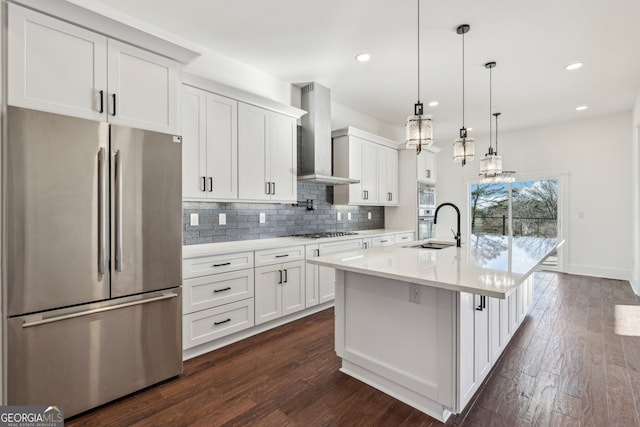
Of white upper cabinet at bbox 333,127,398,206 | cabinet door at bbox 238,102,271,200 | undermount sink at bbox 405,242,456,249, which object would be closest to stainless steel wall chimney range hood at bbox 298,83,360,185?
white upper cabinet at bbox 333,127,398,206

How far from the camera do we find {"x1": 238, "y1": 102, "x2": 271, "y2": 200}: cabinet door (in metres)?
3.20

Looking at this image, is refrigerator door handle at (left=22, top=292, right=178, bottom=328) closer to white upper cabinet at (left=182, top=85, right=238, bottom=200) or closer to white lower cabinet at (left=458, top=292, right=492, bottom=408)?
white upper cabinet at (left=182, top=85, right=238, bottom=200)

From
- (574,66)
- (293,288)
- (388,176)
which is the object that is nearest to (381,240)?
(388,176)

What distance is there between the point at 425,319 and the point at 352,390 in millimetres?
751

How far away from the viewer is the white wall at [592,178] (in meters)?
5.16

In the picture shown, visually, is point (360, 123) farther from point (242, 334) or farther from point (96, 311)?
point (96, 311)

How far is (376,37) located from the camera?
290 cm

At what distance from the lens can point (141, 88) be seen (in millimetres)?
2125

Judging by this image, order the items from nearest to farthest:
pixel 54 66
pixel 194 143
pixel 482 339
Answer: pixel 54 66, pixel 482 339, pixel 194 143

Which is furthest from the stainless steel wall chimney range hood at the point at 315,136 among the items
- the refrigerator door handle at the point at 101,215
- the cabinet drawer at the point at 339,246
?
the refrigerator door handle at the point at 101,215

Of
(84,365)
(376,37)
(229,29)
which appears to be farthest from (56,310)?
(376,37)

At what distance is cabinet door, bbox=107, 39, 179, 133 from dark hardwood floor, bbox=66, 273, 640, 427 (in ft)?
6.11

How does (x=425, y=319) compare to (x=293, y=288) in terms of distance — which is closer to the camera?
(x=425, y=319)

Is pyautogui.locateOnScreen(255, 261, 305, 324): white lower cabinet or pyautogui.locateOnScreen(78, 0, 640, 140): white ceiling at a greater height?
pyautogui.locateOnScreen(78, 0, 640, 140): white ceiling
